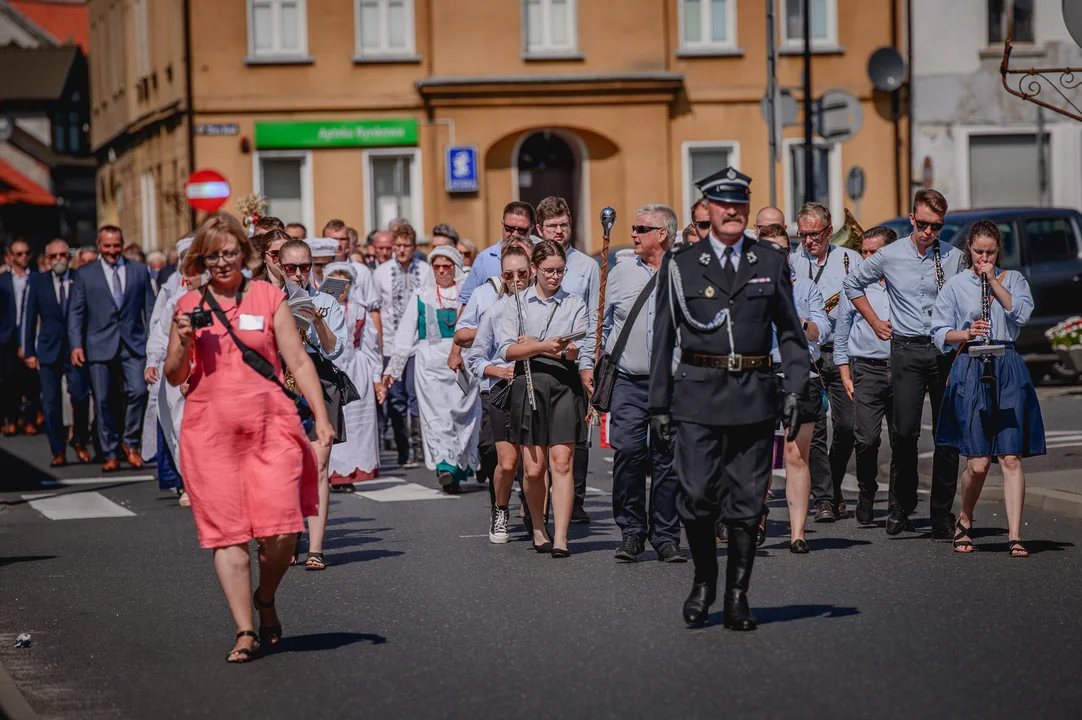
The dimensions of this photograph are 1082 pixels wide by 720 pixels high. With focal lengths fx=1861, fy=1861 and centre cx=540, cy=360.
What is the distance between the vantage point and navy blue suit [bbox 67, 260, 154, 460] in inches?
697

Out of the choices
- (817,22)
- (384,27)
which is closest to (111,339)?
(384,27)

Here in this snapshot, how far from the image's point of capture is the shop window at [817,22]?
115 ft

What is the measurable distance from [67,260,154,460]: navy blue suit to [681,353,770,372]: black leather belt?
34.1 ft

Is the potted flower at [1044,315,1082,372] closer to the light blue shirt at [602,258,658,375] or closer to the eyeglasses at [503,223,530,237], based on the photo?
the eyeglasses at [503,223,530,237]

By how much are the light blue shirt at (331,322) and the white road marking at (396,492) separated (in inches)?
129

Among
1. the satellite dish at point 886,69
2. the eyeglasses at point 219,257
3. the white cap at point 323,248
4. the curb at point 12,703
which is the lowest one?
the curb at point 12,703

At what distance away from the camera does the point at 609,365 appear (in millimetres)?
10586

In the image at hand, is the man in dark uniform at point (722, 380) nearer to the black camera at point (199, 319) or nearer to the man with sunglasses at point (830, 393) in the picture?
the black camera at point (199, 319)

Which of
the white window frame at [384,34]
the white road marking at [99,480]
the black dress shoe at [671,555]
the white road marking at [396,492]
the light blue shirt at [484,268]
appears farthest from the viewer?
the white window frame at [384,34]

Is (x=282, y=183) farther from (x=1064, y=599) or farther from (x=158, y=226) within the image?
(x=1064, y=599)

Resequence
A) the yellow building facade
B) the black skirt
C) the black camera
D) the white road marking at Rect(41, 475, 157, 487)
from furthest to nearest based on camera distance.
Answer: the yellow building facade, the white road marking at Rect(41, 475, 157, 487), the black skirt, the black camera

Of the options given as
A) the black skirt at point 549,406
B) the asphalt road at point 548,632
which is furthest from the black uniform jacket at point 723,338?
the black skirt at point 549,406

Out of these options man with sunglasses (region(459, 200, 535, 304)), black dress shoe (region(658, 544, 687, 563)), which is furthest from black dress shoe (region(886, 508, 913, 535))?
man with sunglasses (region(459, 200, 535, 304))

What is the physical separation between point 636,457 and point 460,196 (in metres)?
24.1
